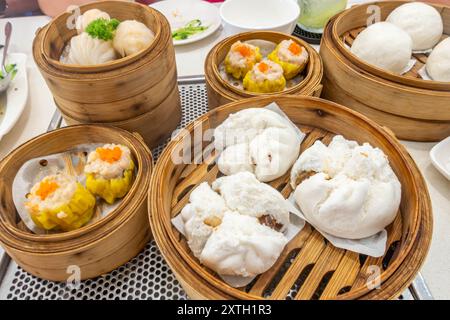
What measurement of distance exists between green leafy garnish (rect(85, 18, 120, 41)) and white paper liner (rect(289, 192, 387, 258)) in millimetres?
1135

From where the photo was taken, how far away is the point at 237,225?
95 cm

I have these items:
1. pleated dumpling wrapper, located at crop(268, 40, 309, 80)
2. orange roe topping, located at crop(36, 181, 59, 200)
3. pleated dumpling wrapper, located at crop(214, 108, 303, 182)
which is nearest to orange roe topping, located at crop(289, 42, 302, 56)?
pleated dumpling wrapper, located at crop(268, 40, 309, 80)

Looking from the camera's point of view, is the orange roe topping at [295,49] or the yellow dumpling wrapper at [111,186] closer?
the yellow dumpling wrapper at [111,186]

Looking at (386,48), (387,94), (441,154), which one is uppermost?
(386,48)

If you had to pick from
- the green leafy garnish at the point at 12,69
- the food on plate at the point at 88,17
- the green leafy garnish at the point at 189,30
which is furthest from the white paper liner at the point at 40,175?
the green leafy garnish at the point at 189,30

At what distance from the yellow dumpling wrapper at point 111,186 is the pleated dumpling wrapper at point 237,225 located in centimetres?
27

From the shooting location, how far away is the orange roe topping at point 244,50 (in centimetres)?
152

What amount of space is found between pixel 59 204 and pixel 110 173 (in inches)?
7.3

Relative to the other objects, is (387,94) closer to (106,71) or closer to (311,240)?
(311,240)

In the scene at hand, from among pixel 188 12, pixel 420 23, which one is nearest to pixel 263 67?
pixel 420 23

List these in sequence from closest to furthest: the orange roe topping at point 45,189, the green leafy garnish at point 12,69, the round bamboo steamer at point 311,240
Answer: the round bamboo steamer at point 311,240
the orange roe topping at point 45,189
the green leafy garnish at point 12,69

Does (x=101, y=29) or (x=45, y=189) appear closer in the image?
(x=45, y=189)

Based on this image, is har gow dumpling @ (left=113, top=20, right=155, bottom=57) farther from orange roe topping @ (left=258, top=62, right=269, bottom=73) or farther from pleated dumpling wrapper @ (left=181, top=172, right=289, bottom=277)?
pleated dumpling wrapper @ (left=181, top=172, right=289, bottom=277)

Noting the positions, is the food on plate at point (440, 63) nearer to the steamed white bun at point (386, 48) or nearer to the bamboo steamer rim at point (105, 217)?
the steamed white bun at point (386, 48)
